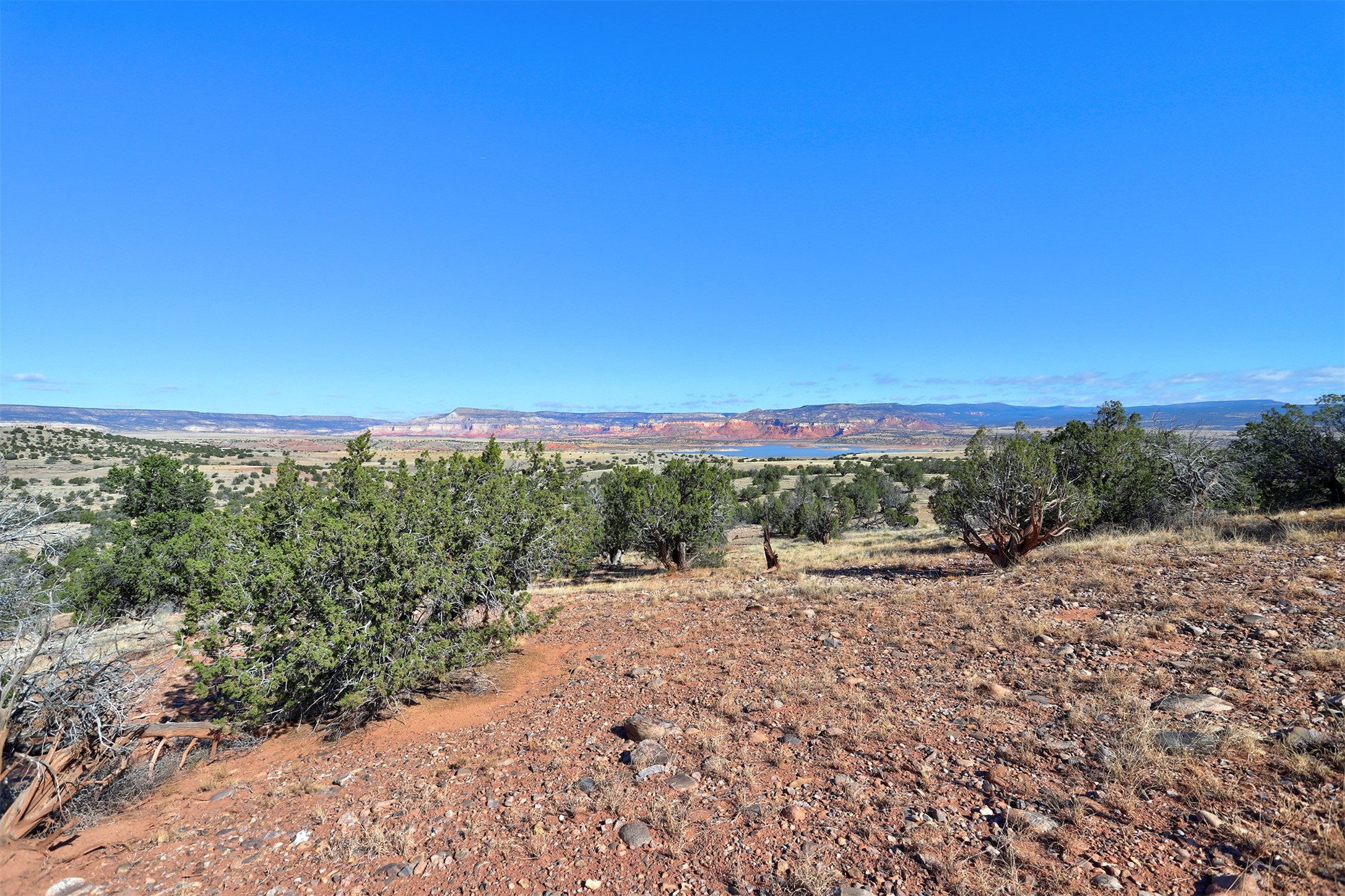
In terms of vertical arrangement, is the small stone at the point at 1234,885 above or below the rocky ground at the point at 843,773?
above

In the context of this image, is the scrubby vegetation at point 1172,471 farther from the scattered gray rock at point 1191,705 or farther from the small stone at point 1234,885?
the small stone at point 1234,885

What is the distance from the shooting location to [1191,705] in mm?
5504

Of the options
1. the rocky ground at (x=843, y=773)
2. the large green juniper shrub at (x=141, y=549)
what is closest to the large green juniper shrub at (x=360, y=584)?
the rocky ground at (x=843, y=773)

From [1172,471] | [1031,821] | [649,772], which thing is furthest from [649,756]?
[1172,471]

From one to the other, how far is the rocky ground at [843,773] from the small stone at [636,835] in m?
0.02

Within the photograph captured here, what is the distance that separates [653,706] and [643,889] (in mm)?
3247

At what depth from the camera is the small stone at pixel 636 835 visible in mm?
4434

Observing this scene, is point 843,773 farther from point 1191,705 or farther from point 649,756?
point 1191,705

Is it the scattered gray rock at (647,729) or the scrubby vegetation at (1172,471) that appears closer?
the scattered gray rock at (647,729)

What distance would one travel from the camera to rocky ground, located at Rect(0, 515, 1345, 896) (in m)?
3.93

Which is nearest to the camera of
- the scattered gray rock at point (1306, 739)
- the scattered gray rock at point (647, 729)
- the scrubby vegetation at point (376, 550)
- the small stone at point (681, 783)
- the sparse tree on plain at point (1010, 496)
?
the scattered gray rock at point (1306, 739)

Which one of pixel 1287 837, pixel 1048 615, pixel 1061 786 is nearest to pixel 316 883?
pixel 1061 786

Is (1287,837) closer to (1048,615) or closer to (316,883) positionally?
(1048,615)

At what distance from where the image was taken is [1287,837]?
12.1 feet
